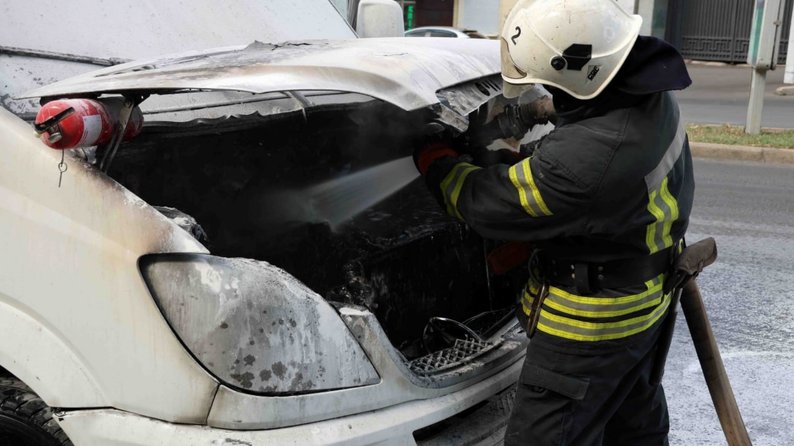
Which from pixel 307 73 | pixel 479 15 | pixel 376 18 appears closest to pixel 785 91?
pixel 479 15

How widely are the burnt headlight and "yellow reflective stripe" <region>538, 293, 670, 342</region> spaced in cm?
67

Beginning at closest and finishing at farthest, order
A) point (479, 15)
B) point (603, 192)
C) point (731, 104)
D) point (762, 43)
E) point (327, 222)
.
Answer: point (603, 192) → point (327, 222) → point (762, 43) → point (731, 104) → point (479, 15)

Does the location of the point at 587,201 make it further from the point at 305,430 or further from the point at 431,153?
the point at 305,430

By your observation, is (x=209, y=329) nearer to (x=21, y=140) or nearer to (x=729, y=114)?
(x=21, y=140)

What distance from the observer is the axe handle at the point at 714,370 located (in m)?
2.73

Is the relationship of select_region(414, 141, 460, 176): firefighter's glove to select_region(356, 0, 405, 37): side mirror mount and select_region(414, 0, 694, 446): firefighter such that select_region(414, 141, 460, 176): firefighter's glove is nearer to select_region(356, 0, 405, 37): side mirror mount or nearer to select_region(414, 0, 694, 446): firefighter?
select_region(414, 0, 694, 446): firefighter

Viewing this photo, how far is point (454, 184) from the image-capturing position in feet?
8.09

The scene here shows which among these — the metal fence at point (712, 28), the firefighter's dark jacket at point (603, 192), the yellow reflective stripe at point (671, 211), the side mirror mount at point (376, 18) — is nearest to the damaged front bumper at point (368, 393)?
the firefighter's dark jacket at point (603, 192)

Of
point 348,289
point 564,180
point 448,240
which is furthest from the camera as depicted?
point 448,240

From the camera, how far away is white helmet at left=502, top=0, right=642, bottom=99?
7.32 ft

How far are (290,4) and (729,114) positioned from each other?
483 inches

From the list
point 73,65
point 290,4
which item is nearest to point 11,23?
point 73,65

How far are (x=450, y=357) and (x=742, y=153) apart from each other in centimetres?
874

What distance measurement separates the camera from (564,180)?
2.20 m
